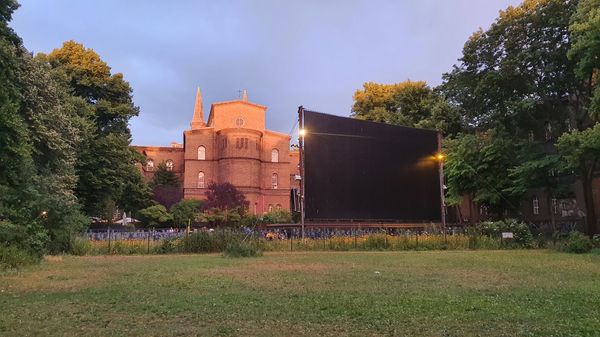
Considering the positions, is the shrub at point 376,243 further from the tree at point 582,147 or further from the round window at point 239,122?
the round window at point 239,122

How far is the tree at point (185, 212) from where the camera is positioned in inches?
1818

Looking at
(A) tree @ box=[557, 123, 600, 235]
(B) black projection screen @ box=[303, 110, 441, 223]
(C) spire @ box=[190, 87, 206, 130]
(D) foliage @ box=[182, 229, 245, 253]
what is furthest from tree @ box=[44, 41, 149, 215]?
(C) spire @ box=[190, 87, 206, 130]

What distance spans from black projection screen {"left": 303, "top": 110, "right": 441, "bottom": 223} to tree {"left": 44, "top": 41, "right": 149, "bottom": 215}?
17.1 m

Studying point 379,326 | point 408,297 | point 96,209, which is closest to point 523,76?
point 408,297

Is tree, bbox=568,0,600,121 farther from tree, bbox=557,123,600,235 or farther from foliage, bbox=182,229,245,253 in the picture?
foliage, bbox=182,229,245,253

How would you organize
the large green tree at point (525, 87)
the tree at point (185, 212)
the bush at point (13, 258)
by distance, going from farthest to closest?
the tree at point (185, 212) < the large green tree at point (525, 87) < the bush at point (13, 258)

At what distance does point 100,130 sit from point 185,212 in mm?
10849

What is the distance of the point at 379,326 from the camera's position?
251 inches

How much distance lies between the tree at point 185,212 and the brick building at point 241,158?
18.5 m

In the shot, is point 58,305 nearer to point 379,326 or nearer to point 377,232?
point 379,326

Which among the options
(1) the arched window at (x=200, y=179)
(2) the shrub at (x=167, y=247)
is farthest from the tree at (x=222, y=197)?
(2) the shrub at (x=167, y=247)

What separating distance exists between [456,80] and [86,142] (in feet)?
85.0

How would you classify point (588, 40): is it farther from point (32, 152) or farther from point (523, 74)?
point (32, 152)

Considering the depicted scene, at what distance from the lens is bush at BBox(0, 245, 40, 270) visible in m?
14.1
